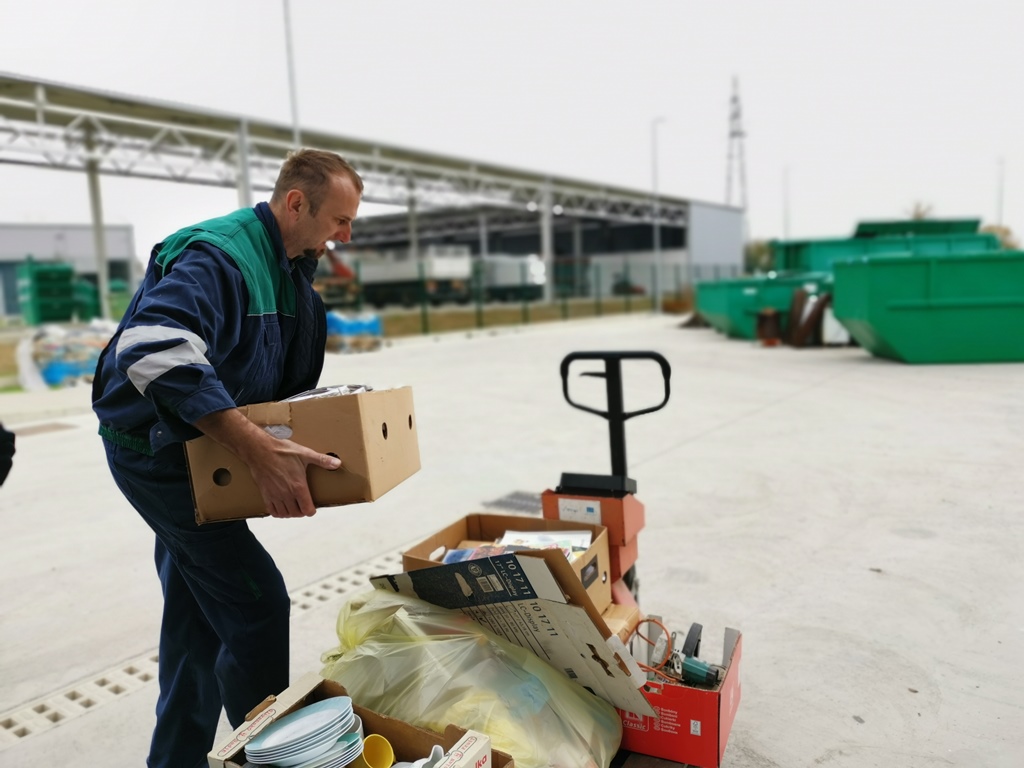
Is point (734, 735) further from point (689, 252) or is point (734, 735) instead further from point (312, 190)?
point (689, 252)

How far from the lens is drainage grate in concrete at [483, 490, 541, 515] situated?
4.38 metres

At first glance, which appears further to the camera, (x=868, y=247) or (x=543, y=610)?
(x=868, y=247)

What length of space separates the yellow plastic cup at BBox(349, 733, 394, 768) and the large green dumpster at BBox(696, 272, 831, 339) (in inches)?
522

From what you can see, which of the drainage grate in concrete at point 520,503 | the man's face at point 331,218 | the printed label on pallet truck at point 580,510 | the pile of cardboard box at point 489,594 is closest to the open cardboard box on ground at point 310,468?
the pile of cardboard box at point 489,594

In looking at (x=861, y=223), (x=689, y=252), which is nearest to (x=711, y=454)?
(x=861, y=223)

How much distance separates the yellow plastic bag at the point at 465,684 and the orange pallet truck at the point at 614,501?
531mm

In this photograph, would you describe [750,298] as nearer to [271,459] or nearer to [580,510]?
[580,510]

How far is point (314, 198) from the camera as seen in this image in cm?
189

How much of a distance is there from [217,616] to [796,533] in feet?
9.74

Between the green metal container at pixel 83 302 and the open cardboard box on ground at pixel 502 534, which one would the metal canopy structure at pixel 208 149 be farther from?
the open cardboard box on ground at pixel 502 534

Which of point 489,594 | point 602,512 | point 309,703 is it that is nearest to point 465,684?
point 489,594

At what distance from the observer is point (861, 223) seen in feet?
48.6

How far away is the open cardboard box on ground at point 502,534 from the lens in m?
2.12

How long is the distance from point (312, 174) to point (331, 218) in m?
0.12
